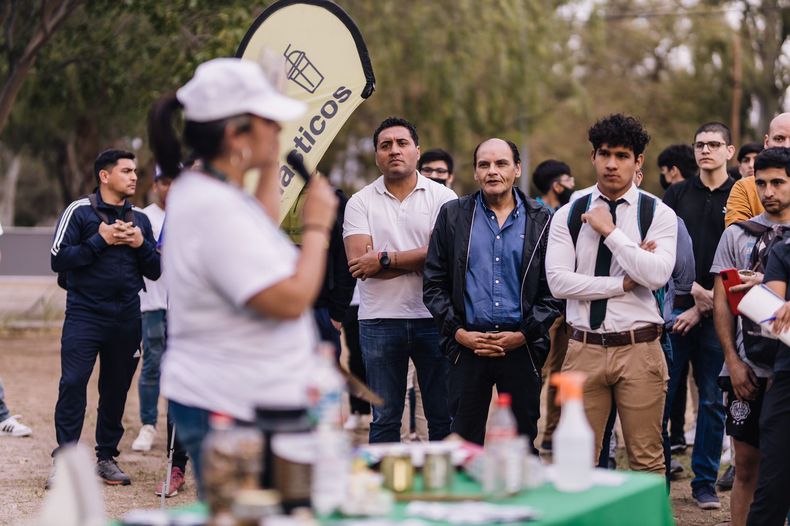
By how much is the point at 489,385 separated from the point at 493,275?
26.6 inches

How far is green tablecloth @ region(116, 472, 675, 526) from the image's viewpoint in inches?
140

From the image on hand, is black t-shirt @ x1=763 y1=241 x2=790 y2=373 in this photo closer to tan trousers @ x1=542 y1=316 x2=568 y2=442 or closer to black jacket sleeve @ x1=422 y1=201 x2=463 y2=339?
black jacket sleeve @ x1=422 y1=201 x2=463 y2=339

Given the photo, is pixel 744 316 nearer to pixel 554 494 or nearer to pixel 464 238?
pixel 464 238

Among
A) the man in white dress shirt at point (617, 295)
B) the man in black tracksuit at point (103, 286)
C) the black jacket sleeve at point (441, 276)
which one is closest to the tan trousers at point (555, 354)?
the black jacket sleeve at point (441, 276)

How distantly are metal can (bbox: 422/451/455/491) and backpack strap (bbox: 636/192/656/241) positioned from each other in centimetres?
273

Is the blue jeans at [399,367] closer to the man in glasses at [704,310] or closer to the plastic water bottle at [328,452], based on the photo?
the man in glasses at [704,310]

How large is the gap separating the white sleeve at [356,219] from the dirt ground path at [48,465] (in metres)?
2.16

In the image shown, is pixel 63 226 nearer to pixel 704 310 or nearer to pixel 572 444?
pixel 704 310

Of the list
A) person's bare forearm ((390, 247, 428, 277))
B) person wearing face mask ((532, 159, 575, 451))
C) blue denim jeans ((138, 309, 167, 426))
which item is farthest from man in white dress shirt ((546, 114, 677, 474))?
blue denim jeans ((138, 309, 167, 426))

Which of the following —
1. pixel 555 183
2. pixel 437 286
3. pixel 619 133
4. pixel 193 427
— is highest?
pixel 555 183

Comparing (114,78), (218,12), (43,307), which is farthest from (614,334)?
(43,307)

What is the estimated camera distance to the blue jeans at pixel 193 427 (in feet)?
11.9

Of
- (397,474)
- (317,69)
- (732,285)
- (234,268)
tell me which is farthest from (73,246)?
(234,268)

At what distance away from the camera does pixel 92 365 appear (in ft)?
26.3
